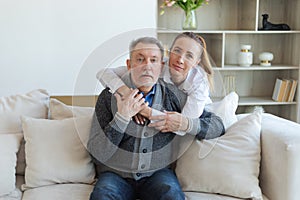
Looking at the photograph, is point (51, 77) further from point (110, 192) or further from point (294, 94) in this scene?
point (294, 94)

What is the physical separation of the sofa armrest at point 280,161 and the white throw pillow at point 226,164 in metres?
0.05

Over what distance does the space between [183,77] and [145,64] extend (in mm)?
190

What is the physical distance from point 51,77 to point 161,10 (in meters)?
1.12

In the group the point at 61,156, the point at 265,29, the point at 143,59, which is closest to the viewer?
the point at 143,59

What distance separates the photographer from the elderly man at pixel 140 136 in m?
1.81

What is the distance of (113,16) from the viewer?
3.15 m

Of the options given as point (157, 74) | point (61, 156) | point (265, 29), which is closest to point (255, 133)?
point (157, 74)

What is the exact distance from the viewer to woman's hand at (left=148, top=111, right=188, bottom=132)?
1.90 metres

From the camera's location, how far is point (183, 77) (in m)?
1.87

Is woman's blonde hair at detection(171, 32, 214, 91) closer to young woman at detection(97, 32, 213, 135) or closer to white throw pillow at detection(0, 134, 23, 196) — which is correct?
young woman at detection(97, 32, 213, 135)

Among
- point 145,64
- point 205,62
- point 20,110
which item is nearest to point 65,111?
point 20,110

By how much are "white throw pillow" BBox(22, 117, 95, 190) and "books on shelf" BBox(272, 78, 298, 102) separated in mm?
2139

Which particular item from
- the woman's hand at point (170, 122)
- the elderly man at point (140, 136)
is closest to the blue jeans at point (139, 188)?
the elderly man at point (140, 136)

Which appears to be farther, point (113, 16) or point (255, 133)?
point (113, 16)
